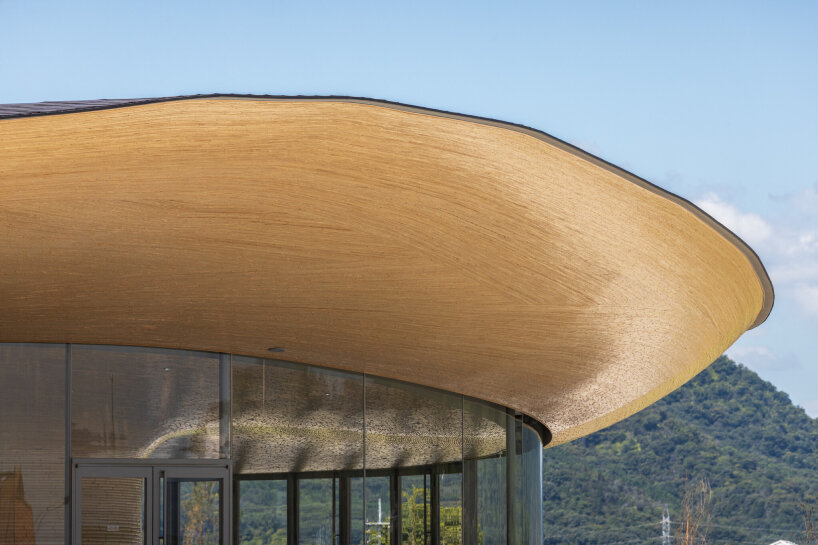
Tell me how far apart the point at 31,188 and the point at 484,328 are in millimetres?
5151

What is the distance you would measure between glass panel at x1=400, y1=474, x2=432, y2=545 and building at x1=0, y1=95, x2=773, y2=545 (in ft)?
0.12

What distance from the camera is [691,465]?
48.8m

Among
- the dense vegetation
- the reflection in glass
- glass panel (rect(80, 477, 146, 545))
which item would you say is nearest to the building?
glass panel (rect(80, 477, 146, 545))

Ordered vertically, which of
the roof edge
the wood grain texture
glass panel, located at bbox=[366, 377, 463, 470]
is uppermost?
the roof edge

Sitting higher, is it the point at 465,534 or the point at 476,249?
the point at 476,249

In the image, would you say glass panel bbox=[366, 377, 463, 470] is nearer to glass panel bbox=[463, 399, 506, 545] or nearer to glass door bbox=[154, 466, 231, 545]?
glass panel bbox=[463, 399, 506, 545]

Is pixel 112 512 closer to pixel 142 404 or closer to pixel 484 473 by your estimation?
pixel 142 404


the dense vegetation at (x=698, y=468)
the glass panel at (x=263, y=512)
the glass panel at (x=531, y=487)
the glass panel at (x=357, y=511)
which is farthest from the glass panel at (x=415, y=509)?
the dense vegetation at (x=698, y=468)

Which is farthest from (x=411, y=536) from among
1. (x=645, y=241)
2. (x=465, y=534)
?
(x=645, y=241)

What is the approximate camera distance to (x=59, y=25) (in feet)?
265

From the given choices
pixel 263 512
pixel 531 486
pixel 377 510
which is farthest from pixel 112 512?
pixel 531 486

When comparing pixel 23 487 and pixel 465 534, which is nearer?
pixel 23 487

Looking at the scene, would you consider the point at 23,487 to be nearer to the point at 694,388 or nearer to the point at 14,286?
the point at 14,286

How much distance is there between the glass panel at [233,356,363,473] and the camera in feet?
38.1
